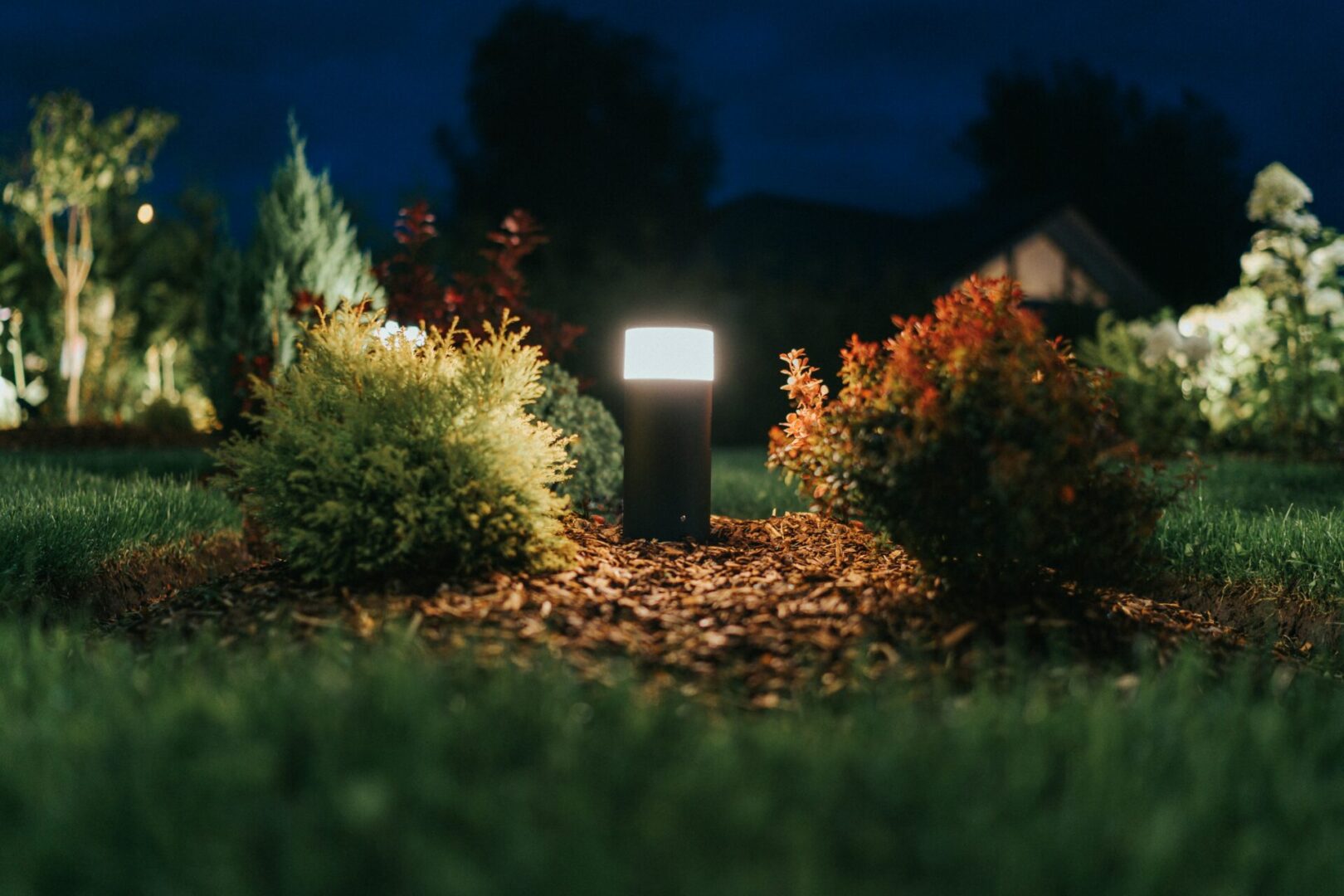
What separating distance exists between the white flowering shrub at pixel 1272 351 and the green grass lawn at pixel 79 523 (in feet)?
29.4

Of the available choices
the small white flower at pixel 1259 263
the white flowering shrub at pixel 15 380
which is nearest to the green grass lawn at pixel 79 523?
the small white flower at pixel 1259 263

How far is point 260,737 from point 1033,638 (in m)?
2.57

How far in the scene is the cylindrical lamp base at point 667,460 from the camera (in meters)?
4.92

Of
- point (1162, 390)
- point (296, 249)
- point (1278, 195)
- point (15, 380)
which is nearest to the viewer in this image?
point (296, 249)

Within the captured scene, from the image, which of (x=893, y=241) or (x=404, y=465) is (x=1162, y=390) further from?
(x=893, y=241)

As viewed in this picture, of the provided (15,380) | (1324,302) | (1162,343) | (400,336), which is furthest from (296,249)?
(15,380)

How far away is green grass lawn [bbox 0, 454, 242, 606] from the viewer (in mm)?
4945

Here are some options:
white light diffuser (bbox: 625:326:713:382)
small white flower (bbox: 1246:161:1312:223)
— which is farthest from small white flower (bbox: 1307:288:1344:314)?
white light diffuser (bbox: 625:326:713:382)

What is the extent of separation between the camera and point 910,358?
3920 mm

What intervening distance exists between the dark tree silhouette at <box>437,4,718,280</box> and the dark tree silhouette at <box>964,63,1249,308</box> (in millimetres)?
12838

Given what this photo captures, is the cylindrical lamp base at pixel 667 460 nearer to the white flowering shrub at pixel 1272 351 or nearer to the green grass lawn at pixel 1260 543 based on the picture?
the green grass lawn at pixel 1260 543

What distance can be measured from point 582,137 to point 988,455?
79.6 feet

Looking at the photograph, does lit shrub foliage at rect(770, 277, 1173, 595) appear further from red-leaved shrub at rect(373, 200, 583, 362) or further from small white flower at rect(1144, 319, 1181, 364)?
small white flower at rect(1144, 319, 1181, 364)

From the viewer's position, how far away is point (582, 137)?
1032 inches
